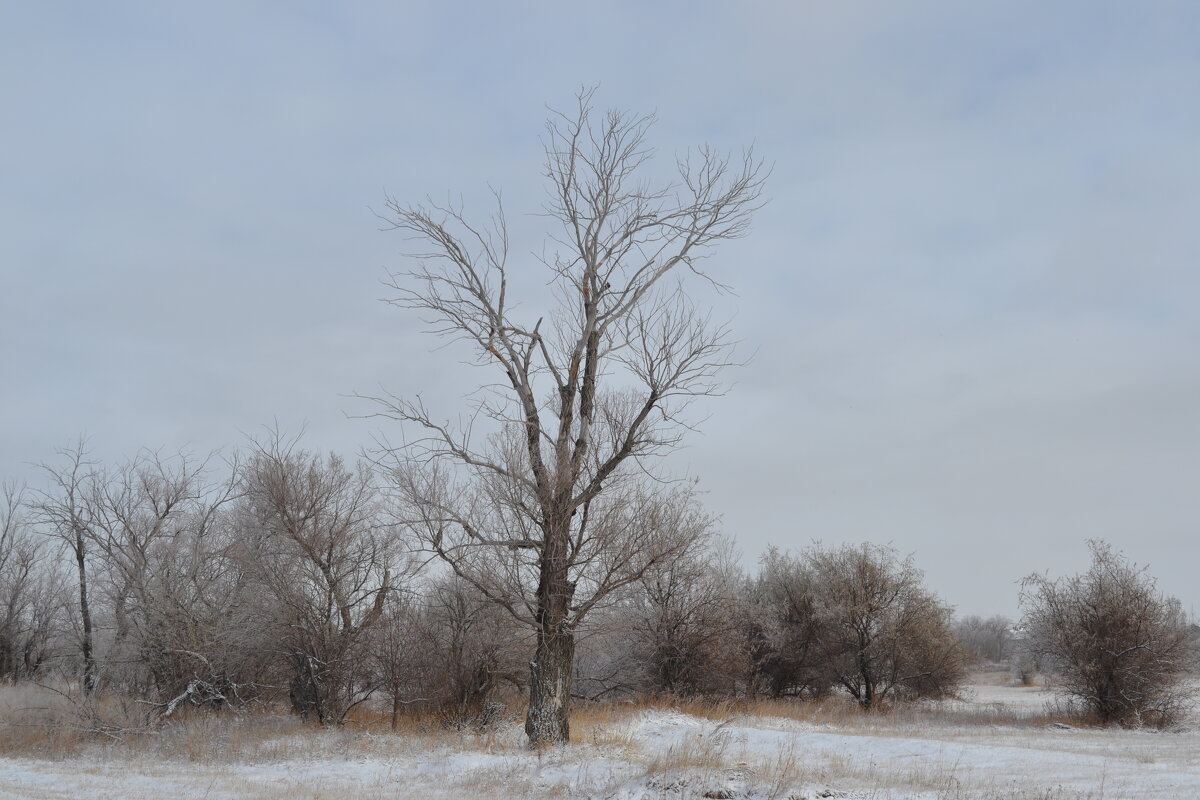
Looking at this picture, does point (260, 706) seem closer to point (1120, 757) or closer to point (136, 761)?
point (136, 761)

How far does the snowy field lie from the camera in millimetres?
11516

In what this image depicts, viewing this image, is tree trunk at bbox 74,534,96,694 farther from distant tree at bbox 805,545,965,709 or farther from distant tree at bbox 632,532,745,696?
distant tree at bbox 805,545,965,709

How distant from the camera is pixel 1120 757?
15.9 meters

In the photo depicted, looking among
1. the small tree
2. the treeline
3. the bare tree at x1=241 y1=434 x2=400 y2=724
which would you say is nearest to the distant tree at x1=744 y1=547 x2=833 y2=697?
the treeline

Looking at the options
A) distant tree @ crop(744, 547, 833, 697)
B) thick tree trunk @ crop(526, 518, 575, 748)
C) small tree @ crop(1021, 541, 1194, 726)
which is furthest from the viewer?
distant tree @ crop(744, 547, 833, 697)

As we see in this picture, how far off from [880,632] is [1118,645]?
743 centimetres

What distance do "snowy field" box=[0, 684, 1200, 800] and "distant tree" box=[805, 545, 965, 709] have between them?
894 centimetres

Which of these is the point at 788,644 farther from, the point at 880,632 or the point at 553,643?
the point at 553,643

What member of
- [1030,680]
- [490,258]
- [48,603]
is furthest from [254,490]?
[1030,680]

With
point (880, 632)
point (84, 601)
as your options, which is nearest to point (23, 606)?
point (84, 601)

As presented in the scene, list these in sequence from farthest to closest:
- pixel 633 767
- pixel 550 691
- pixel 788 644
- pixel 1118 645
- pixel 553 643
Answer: pixel 788 644 → pixel 1118 645 → pixel 553 643 → pixel 550 691 → pixel 633 767

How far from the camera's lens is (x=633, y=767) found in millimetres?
13055

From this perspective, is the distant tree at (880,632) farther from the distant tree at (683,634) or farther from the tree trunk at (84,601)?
the tree trunk at (84,601)

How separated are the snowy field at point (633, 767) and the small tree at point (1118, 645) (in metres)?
4.53
